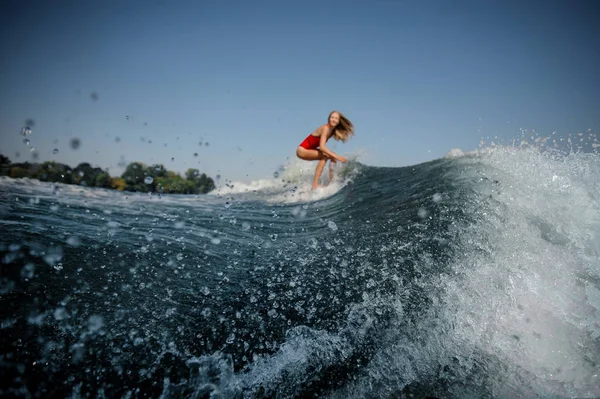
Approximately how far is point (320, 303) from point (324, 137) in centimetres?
647

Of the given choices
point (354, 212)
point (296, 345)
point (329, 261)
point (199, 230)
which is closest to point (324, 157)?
point (354, 212)

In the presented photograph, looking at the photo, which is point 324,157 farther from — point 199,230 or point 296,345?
point 296,345

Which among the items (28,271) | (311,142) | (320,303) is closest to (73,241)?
(28,271)

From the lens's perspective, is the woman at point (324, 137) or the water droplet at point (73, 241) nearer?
the water droplet at point (73, 241)

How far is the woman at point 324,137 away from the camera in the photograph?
8625mm

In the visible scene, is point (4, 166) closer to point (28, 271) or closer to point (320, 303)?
point (28, 271)

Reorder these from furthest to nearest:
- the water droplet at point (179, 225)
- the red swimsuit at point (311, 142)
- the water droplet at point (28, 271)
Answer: the red swimsuit at point (311, 142) < the water droplet at point (179, 225) < the water droplet at point (28, 271)

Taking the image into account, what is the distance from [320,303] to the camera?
2660 mm

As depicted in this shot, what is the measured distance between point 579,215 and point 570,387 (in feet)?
7.59

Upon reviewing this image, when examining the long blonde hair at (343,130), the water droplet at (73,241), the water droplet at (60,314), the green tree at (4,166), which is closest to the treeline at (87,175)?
the green tree at (4,166)

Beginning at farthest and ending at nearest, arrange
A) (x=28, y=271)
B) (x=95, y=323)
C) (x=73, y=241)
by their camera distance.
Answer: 1. (x=73, y=241)
2. (x=28, y=271)
3. (x=95, y=323)

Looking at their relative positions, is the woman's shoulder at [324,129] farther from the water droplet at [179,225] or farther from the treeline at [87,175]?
the water droplet at [179,225]

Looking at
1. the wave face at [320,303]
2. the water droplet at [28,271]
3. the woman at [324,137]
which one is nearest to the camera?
the wave face at [320,303]

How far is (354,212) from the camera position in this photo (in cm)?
595
